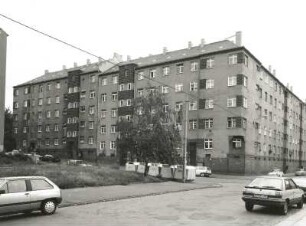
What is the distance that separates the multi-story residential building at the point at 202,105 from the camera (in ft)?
202

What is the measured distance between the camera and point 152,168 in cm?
4094

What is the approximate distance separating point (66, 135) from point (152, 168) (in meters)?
46.6

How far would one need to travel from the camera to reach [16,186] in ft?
49.9

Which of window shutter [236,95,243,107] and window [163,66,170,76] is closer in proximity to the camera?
window shutter [236,95,243,107]

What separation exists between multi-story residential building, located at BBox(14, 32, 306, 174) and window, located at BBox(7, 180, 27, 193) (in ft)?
106

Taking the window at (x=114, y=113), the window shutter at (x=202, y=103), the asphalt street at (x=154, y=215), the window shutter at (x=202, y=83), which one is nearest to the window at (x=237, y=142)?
the window shutter at (x=202, y=103)

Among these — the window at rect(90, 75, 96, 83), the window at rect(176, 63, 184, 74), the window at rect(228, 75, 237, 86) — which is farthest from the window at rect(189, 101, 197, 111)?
the window at rect(90, 75, 96, 83)

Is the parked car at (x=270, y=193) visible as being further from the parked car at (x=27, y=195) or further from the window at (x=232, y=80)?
the window at (x=232, y=80)

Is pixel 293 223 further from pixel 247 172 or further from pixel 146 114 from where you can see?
pixel 247 172

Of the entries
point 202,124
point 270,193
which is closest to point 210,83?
point 202,124

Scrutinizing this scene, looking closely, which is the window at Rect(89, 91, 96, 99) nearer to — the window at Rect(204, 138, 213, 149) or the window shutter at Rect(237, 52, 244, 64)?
the window at Rect(204, 138, 213, 149)

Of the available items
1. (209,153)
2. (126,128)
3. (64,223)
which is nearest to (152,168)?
(126,128)

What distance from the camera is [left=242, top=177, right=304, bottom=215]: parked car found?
17766mm

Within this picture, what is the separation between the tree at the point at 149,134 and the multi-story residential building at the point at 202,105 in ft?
29.6
